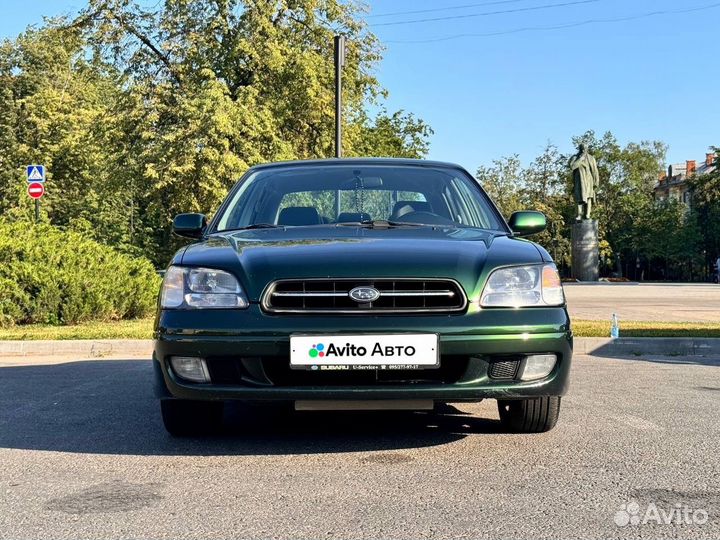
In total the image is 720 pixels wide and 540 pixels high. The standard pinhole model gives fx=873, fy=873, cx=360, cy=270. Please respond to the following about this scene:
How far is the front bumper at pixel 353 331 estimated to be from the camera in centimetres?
390

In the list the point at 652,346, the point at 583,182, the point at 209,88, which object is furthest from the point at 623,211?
the point at 652,346

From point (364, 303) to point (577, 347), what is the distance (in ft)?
22.8

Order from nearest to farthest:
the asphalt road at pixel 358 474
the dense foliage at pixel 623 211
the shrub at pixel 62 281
A: the asphalt road at pixel 358 474
the shrub at pixel 62 281
the dense foliage at pixel 623 211

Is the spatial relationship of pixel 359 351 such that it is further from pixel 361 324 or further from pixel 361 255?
pixel 361 255

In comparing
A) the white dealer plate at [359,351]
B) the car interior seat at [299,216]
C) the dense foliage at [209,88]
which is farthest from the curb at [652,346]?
the dense foliage at [209,88]

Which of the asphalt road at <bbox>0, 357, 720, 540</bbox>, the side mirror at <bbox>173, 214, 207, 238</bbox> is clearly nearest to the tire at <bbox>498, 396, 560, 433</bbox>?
the asphalt road at <bbox>0, 357, 720, 540</bbox>

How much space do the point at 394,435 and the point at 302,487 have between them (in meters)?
1.16

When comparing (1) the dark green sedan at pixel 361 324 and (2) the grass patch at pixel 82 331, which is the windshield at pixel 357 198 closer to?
(1) the dark green sedan at pixel 361 324

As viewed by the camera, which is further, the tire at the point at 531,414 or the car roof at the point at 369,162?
the car roof at the point at 369,162

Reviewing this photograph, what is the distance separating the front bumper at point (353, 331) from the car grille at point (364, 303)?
55 millimetres

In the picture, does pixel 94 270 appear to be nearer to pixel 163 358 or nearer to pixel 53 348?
pixel 53 348

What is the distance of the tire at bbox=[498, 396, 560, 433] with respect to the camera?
455cm

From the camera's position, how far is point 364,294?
3965mm

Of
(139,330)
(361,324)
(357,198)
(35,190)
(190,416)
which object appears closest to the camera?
(361,324)
